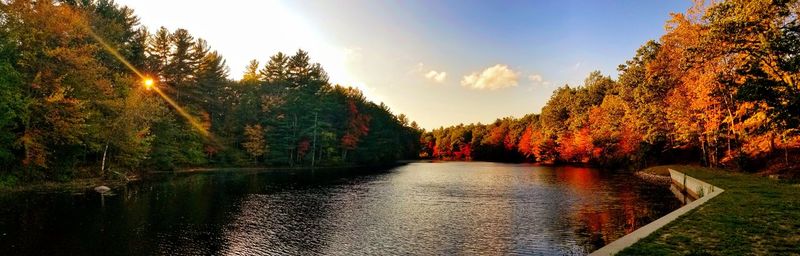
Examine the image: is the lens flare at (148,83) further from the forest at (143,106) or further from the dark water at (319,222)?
the dark water at (319,222)

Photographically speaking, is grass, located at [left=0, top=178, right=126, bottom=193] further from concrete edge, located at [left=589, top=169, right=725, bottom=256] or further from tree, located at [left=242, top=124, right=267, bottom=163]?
concrete edge, located at [left=589, top=169, right=725, bottom=256]

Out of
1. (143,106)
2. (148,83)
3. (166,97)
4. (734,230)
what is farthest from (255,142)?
(734,230)

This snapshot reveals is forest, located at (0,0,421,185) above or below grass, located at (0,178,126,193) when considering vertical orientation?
above

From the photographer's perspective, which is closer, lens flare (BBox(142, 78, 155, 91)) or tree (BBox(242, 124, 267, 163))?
lens flare (BBox(142, 78, 155, 91))

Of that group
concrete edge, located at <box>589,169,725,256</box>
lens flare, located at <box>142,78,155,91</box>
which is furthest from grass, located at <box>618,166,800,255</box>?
lens flare, located at <box>142,78,155,91</box>

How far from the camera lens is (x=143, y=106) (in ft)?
156

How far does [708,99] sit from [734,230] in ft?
113

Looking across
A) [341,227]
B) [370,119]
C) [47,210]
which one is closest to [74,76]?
[47,210]

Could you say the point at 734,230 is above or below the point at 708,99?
below

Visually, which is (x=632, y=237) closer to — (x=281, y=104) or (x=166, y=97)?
(x=166, y=97)

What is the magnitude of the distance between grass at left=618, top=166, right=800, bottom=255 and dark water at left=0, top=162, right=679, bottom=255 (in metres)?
3.21

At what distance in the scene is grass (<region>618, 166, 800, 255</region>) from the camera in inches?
461

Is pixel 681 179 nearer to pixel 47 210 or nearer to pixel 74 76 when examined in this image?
pixel 47 210

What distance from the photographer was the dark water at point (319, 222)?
16953 millimetres
